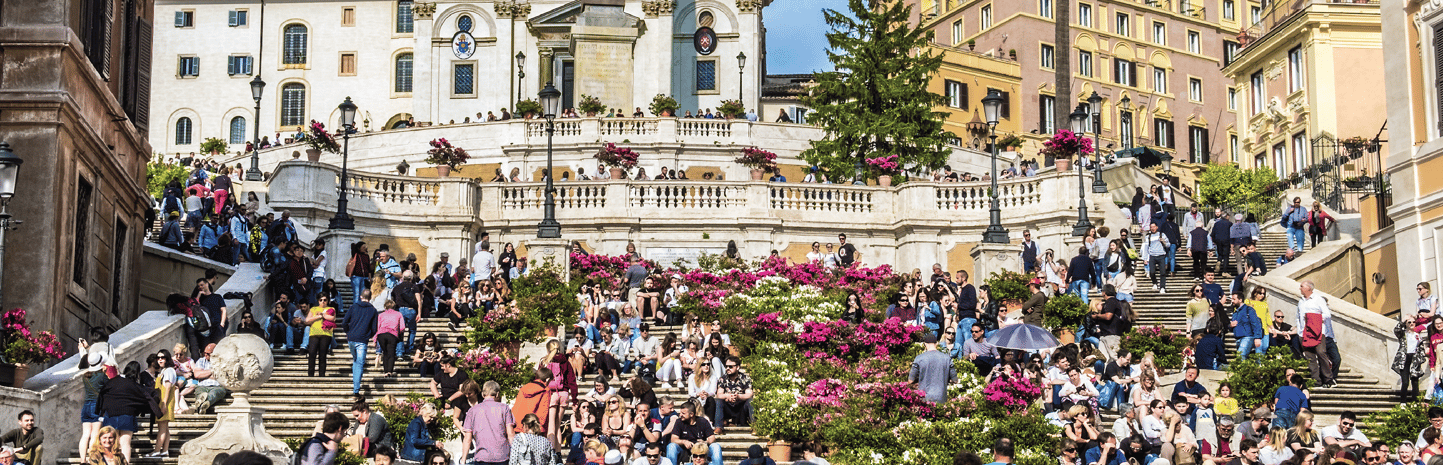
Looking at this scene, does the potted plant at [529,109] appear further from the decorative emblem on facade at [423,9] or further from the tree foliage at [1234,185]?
the tree foliage at [1234,185]

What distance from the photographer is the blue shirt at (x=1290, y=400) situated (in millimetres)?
20453

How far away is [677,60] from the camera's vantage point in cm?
6894

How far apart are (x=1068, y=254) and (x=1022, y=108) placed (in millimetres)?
41246

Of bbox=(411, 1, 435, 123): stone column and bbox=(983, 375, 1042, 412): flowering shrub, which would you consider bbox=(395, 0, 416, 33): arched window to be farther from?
bbox=(983, 375, 1042, 412): flowering shrub

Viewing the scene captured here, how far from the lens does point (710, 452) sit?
734 inches

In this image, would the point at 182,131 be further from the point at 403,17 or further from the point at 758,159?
the point at 758,159

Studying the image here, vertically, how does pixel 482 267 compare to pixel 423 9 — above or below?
below

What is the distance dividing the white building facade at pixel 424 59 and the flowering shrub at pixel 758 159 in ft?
39.4

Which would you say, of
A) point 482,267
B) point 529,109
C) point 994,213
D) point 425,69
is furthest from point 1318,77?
point 425,69

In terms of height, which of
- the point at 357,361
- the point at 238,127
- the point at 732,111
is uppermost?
the point at 238,127

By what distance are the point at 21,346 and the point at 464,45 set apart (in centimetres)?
5198

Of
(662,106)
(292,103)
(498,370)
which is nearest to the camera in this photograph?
(498,370)

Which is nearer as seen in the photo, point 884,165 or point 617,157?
point 884,165

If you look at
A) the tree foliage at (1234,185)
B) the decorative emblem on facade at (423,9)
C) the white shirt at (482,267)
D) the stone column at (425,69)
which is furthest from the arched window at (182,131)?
the white shirt at (482,267)
